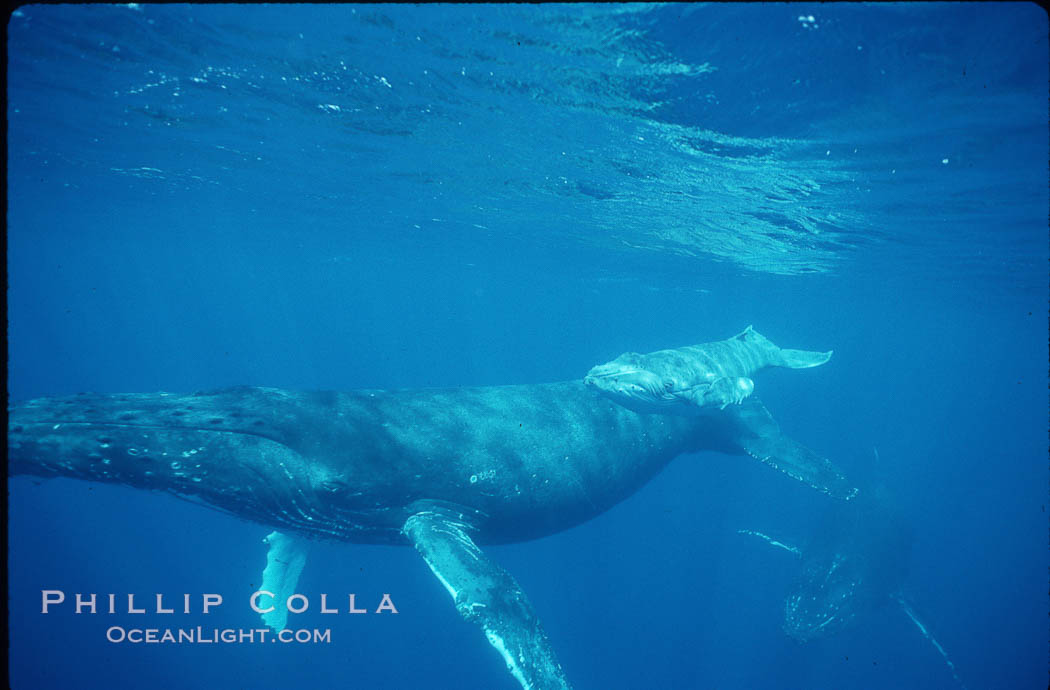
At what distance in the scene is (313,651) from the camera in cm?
1642

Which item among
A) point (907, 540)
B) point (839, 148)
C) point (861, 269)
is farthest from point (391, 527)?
point (861, 269)

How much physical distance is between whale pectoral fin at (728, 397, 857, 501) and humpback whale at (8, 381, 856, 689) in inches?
117

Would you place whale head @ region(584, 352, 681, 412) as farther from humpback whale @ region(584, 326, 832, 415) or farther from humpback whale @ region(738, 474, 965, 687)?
humpback whale @ region(738, 474, 965, 687)

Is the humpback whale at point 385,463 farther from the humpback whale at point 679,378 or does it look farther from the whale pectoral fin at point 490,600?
the humpback whale at point 679,378

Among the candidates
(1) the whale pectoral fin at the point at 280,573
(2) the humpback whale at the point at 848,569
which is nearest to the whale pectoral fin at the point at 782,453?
(2) the humpback whale at the point at 848,569

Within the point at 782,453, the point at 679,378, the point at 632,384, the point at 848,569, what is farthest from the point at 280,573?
the point at 848,569

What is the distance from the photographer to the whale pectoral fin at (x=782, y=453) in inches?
409

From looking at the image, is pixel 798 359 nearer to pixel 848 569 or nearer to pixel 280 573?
pixel 848 569

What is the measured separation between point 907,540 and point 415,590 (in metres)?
15.1

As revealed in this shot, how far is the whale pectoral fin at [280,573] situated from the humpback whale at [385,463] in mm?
30

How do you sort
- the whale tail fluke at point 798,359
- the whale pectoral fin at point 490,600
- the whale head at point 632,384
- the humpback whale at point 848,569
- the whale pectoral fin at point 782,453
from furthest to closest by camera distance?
the humpback whale at point 848,569, the whale tail fluke at point 798,359, the whale pectoral fin at point 782,453, the whale head at point 632,384, the whale pectoral fin at point 490,600

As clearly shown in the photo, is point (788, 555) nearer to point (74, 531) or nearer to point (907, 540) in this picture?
point (907, 540)

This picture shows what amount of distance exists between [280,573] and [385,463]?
13.7ft

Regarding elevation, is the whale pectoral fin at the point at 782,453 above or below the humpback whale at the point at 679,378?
below
